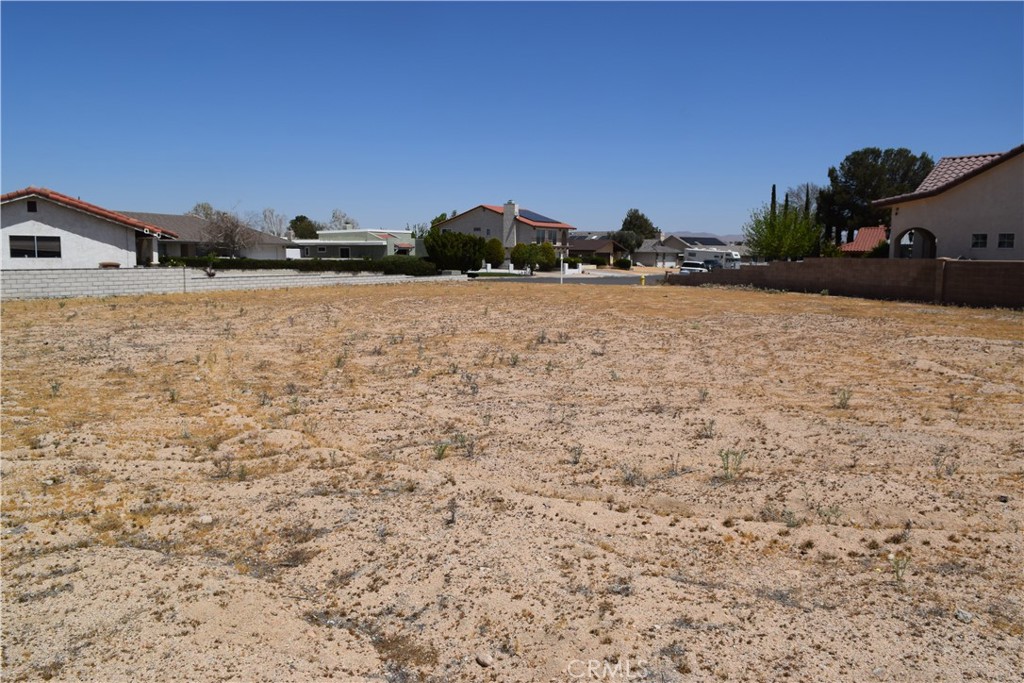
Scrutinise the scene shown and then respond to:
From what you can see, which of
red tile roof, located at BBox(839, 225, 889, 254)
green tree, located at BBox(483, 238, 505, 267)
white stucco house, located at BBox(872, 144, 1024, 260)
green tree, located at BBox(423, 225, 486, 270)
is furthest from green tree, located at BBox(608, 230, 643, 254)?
white stucco house, located at BBox(872, 144, 1024, 260)

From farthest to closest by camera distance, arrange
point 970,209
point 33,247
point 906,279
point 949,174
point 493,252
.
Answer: point 493,252 < point 33,247 < point 949,174 < point 970,209 < point 906,279

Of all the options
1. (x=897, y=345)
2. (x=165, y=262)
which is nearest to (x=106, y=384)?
(x=897, y=345)

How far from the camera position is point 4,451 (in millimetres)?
7984

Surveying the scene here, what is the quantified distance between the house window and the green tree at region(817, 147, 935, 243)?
6817cm

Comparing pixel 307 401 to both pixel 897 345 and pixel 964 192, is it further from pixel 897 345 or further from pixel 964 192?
pixel 964 192

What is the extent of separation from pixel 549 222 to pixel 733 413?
7424cm

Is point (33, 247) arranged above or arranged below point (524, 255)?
below

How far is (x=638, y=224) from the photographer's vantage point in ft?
414

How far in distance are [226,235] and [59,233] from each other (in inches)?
1073

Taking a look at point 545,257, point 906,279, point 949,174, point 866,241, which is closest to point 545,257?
point 545,257

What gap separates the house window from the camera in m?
36.1

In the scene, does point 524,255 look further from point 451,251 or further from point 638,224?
point 638,224

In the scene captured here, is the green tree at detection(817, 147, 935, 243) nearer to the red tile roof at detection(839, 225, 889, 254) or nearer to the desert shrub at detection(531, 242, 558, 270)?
the red tile roof at detection(839, 225, 889, 254)

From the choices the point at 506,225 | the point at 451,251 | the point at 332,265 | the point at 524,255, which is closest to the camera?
the point at 332,265
